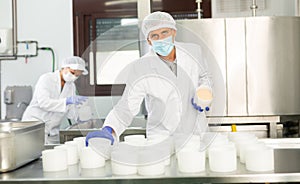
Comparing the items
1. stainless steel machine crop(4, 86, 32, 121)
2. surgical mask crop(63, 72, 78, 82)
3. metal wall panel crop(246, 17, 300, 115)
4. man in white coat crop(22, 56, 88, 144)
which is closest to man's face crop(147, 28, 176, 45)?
metal wall panel crop(246, 17, 300, 115)

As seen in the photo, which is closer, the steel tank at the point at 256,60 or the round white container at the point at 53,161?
the round white container at the point at 53,161

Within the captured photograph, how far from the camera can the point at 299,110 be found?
97.0 inches

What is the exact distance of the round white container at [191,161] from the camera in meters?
1.04

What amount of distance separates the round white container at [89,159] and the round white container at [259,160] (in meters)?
0.42

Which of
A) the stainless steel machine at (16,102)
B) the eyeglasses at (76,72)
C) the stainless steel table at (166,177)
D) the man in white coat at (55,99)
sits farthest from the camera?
the stainless steel machine at (16,102)

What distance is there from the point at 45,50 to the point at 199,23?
1.59 meters

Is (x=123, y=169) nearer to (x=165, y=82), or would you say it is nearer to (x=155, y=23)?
(x=165, y=82)

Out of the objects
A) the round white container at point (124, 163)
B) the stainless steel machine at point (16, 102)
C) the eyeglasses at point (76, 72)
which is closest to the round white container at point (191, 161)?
the round white container at point (124, 163)

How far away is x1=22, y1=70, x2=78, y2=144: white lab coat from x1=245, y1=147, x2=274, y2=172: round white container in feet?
6.79

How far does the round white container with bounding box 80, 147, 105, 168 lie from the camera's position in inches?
44.6

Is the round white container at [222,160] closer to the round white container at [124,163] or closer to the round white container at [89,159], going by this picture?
the round white container at [124,163]

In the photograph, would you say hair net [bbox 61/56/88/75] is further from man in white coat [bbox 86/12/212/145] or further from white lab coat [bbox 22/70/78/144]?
man in white coat [bbox 86/12/212/145]

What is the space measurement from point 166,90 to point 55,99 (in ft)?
5.12

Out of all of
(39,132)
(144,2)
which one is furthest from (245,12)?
(39,132)
